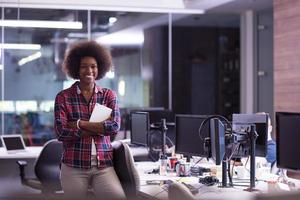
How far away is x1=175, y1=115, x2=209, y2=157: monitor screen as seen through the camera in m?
3.85

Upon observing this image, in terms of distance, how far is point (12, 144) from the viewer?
6.04 meters

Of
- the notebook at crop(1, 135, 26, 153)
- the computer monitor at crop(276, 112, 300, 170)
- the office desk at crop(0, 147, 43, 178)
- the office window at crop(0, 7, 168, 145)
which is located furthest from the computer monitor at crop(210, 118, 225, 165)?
the office window at crop(0, 7, 168, 145)

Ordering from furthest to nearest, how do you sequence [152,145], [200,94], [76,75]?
[200,94], [152,145], [76,75]

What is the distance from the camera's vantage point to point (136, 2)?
8.18 meters

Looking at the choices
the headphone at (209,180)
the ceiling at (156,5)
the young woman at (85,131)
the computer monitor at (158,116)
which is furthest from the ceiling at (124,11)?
the headphone at (209,180)

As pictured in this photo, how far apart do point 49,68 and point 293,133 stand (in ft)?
18.4

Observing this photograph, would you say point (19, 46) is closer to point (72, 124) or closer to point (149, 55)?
point (149, 55)

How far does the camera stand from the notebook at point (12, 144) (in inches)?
236

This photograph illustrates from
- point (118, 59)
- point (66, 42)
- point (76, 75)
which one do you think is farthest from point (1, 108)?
point (76, 75)

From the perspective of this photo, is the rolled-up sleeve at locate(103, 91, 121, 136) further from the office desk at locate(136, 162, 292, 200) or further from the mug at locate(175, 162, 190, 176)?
the mug at locate(175, 162, 190, 176)

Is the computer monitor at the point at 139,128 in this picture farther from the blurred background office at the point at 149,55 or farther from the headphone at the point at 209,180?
the blurred background office at the point at 149,55

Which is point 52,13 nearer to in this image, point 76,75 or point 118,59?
point 118,59

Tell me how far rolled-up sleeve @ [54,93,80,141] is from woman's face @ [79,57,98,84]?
189 millimetres

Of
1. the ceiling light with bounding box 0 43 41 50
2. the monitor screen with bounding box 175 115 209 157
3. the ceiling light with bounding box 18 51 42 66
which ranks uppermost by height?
the ceiling light with bounding box 0 43 41 50
